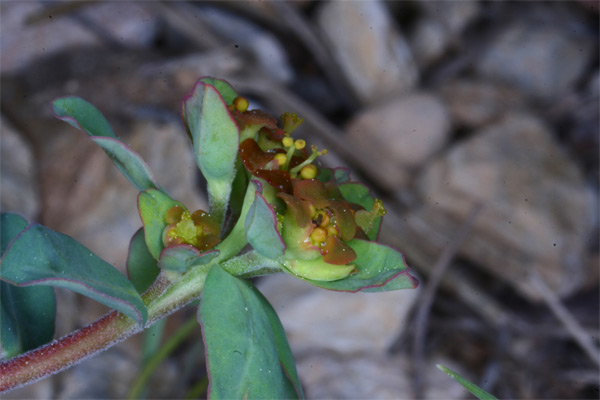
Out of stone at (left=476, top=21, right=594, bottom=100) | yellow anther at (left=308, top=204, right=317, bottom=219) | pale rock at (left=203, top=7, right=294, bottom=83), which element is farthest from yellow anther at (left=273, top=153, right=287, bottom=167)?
stone at (left=476, top=21, right=594, bottom=100)

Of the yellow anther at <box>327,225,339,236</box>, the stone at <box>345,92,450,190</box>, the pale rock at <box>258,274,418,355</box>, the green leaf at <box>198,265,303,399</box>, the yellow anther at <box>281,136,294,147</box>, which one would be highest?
the yellow anther at <box>281,136,294,147</box>

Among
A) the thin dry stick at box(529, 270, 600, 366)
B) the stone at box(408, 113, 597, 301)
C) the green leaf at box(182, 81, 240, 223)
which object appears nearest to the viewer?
the green leaf at box(182, 81, 240, 223)

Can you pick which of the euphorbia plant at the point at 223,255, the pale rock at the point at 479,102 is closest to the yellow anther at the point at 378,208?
the euphorbia plant at the point at 223,255

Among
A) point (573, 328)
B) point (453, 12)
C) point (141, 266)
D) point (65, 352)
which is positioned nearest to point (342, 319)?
point (573, 328)

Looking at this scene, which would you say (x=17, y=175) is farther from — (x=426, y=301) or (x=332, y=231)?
(x=332, y=231)

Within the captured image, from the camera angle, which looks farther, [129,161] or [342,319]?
[342,319]

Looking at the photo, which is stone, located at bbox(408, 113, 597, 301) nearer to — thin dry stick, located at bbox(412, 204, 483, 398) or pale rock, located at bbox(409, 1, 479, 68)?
thin dry stick, located at bbox(412, 204, 483, 398)
